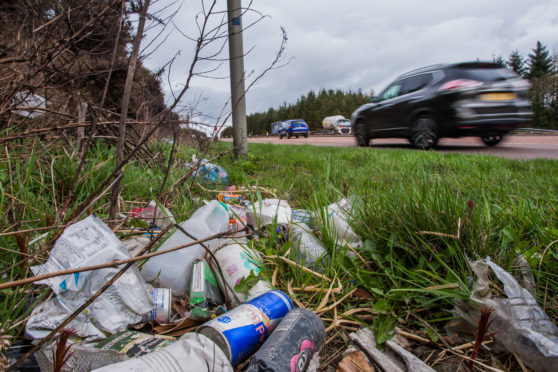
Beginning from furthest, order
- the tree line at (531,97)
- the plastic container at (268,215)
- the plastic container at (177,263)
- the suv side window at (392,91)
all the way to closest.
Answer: the tree line at (531,97) < the suv side window at (392,91) < the plastic container at (268,215) < the plastic container at (177,263)

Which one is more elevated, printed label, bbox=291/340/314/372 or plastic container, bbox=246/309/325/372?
plastic container, bbox=246/309/325/372

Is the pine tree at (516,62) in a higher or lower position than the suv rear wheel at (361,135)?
higher

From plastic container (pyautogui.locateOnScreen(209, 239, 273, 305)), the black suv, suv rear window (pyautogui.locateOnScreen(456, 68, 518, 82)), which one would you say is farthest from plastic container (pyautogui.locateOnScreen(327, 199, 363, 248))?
suv rear window (pyautogui.locateOnScreen(456, 68, 518, 82))

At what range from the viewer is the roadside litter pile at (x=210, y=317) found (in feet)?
3.11

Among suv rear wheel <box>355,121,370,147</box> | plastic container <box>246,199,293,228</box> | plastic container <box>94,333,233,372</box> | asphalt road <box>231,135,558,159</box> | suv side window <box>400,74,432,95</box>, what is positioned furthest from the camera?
suv rear wheel <box>355,121,370,147</box>

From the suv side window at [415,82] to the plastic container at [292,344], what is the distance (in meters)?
6.98

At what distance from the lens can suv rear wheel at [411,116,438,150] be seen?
676 cm

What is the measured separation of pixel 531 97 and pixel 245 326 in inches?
1752

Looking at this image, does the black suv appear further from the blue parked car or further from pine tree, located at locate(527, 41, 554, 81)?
pine tree, located at locate(527, 41, 554, 81)

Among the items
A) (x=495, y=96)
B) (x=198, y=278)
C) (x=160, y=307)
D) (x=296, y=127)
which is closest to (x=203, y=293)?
(x=198, y=278)

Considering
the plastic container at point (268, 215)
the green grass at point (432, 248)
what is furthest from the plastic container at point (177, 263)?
the green grass at point (432, 248)

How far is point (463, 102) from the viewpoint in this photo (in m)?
6.03

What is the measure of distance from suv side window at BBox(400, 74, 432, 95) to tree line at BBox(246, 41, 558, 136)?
67.4 ft

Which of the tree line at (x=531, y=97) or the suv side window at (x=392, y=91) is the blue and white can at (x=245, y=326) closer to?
the suv side window at (x=392, y=91)
